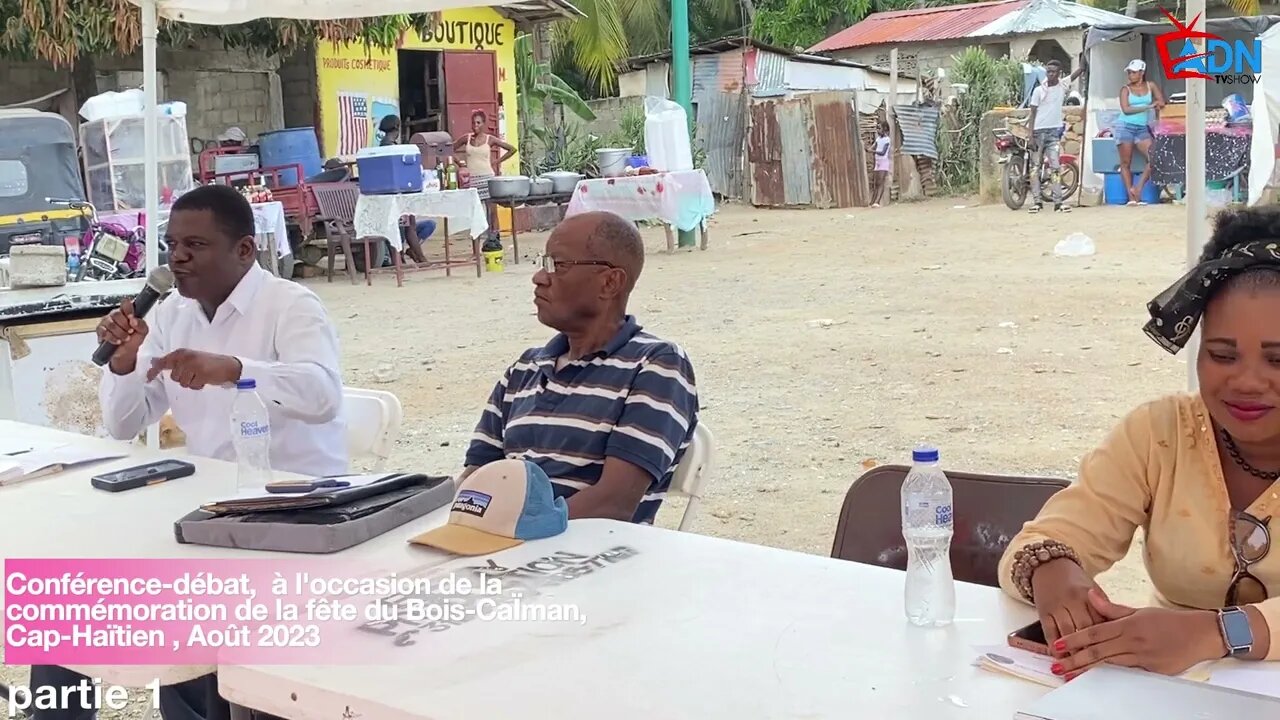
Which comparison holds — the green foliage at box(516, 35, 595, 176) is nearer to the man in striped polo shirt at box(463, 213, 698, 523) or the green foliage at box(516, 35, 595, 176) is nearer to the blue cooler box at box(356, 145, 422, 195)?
the blue cooler box at box(356, 145, 422, 195)

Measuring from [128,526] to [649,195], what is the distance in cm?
1199

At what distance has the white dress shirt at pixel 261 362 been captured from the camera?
130 inches

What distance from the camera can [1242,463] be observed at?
196 centimetres

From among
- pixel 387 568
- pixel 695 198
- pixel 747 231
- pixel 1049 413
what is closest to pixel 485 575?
pixel 387 568

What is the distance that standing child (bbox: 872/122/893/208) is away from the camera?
67.4 feet

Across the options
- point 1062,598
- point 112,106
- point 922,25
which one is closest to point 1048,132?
point 922,25

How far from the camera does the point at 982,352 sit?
26.2 feet

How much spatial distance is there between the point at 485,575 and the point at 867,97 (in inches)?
949

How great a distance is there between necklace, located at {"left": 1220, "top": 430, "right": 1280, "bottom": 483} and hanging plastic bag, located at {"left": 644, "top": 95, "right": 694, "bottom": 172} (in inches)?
508

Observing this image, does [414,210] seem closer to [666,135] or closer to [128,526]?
[666,135]

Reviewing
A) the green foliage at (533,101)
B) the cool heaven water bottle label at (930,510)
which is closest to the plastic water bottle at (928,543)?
the cool heaven water bottle label at (930,510)

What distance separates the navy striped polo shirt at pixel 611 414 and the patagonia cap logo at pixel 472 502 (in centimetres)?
49

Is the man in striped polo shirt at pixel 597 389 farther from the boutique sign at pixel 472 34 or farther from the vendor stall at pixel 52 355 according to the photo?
the boutique sign at pixel 472 34

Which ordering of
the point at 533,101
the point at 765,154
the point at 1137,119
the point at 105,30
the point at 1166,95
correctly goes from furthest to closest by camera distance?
the point at 765,154, the point at 533,101, the point at 1166,95, the point at 1137,119, the point at 105,30
